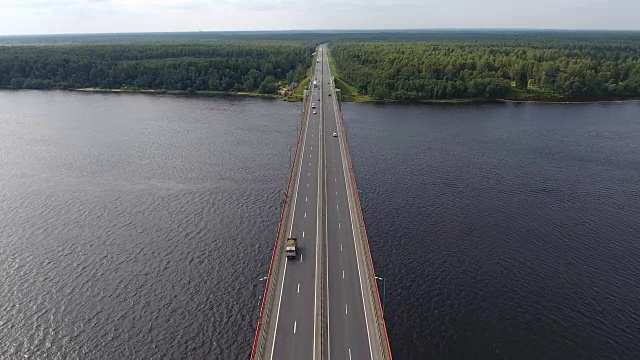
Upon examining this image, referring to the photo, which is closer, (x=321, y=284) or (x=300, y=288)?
(x=300, y=288)

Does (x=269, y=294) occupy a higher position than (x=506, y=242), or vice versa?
(x=269, y=294)

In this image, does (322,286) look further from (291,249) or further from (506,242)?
(506,242)

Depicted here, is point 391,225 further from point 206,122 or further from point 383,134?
point 206,122

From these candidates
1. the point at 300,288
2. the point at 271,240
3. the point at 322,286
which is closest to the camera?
the point at 300,288

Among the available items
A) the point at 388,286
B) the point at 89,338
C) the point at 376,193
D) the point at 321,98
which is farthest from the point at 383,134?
the point at 89,338

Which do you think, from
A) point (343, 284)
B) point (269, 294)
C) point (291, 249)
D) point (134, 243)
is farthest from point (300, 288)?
point (134, 243)

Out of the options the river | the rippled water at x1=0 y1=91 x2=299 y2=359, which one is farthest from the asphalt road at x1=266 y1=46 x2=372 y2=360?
the rippled water at x1=0 y1=91 x2=299 y2=359

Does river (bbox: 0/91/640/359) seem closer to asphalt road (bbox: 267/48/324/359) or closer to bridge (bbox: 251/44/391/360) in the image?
bridge (bbox: 251/44/391/360)
